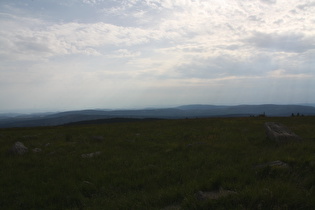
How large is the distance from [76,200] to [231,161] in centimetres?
709

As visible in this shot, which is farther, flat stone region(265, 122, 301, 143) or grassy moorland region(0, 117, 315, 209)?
flat stone region(265, 122, 301, 143)

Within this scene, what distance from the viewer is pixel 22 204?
278 inches

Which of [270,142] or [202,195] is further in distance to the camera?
[270,142]

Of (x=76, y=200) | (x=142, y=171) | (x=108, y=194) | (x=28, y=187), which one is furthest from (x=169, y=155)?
(x=28, y=187)

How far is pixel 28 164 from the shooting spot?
11867 millimetres

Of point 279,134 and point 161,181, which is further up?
point 279,134

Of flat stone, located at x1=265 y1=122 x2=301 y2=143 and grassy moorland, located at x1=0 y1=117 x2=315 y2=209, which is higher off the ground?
flat stone, located at x1=265 y1=122 x2=301 y2=143

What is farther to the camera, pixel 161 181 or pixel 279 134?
pixel 279 134

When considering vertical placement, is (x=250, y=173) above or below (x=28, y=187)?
above

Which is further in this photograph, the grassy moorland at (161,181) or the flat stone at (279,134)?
the flat stone at (279,134)

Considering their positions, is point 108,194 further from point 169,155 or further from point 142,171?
point 169,155

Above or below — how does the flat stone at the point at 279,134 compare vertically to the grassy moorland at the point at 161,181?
above

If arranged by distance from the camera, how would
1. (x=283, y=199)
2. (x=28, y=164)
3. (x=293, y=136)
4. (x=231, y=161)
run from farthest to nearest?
(x=293, y=136) < (x=28, y=164) < (x=231, y=161) < (x=283, y=199)

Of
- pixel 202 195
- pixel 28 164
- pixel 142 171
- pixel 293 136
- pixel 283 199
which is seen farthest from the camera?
pixel 293 136
